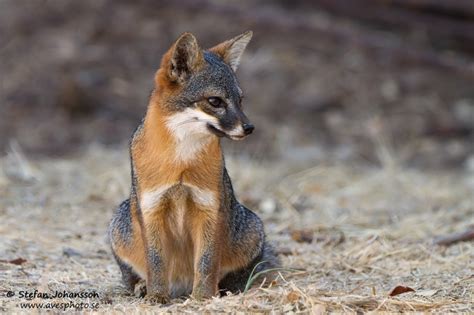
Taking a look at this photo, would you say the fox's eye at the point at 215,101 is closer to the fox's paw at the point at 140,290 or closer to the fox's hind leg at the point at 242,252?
the fox's hind leg at the point at 242,252

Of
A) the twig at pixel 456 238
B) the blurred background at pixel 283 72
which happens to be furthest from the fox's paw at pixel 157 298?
the blurred background at pixel 283 72

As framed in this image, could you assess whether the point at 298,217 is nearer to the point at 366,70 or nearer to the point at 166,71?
the point at 166,71

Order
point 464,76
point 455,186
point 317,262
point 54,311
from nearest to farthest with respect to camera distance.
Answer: point 54,311, point 317,262, point 455,186, point 464,76

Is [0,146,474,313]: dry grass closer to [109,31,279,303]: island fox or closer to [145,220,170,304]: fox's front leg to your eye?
[145,220,170,304]: fox's front leg

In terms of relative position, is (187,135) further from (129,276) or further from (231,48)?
(129,276)

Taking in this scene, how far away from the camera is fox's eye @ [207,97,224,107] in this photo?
5809 mm

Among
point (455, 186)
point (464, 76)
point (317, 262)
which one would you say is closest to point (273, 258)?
point (317, 262)

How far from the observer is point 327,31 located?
46.9 ft

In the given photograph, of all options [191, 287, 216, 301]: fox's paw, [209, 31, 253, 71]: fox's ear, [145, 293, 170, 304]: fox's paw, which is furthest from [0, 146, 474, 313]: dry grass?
[209, 31, 253, 71]: fox's ear

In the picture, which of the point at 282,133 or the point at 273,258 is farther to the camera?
the point at 282,133

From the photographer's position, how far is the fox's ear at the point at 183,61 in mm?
5934

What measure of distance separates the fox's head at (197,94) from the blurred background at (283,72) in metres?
6.31

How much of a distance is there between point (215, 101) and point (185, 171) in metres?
0.49

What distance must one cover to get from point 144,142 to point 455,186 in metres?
6.35
